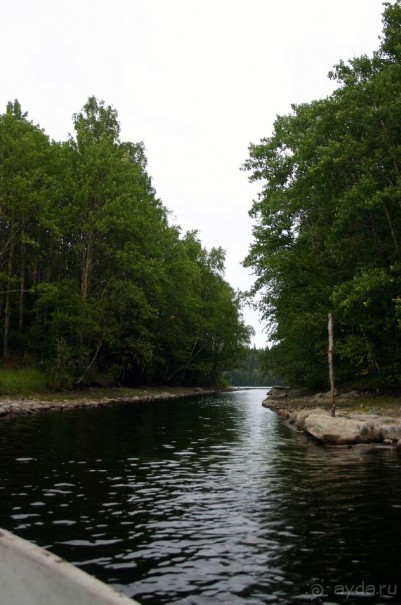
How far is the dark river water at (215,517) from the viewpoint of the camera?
21.9ft

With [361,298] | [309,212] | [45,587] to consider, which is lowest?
[45,587]

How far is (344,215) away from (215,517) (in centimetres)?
2128

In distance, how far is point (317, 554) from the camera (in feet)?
25.1

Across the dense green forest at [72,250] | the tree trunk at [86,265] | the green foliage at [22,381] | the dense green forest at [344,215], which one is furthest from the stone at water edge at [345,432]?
the tree trunk at [86,265]

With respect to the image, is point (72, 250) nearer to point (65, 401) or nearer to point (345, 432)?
point (65, 401)

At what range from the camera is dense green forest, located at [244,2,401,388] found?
2752 cm

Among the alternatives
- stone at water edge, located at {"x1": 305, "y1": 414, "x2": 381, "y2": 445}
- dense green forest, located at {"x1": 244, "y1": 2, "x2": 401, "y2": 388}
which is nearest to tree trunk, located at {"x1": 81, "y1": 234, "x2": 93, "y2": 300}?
dense green forest, located at {"x1": 244, "y1": 2, "x2": 401, "y2": 388}

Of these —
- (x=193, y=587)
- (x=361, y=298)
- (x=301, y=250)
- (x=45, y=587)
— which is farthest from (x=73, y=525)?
(x=301, y=250)

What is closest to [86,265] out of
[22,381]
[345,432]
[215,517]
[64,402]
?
[22,381]

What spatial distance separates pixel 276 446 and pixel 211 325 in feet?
195

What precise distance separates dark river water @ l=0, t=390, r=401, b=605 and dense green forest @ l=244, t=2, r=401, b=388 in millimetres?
12529

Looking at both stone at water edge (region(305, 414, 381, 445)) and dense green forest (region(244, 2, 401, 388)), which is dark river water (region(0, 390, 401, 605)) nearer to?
stone at water edge (region(305, 414, 381, 445))

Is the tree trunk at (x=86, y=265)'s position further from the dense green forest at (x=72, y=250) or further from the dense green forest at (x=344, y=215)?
the dense green forest at (x=344, y=215)

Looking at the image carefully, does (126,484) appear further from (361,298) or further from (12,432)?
(361,298)
